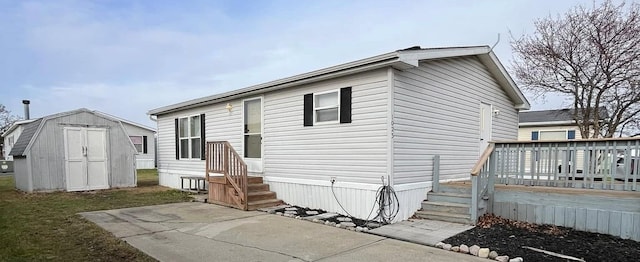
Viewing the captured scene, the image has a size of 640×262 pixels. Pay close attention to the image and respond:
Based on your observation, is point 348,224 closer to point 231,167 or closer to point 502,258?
point 502,258

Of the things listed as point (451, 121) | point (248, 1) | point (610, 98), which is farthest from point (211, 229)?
point (610, 98)

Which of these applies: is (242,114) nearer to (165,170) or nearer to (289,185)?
(289,185)

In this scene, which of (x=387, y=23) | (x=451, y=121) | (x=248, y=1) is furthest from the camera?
(x=387, y=23)

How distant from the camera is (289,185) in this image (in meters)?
7.94

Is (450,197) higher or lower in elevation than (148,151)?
higher

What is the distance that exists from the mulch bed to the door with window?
17.4 feet

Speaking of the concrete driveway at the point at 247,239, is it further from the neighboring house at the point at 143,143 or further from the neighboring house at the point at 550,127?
the neighboring house at the point at 143,143

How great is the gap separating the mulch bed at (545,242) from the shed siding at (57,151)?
435 inches

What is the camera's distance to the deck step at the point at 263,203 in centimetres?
754

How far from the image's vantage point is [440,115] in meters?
7.29

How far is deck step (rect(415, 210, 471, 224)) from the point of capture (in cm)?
587

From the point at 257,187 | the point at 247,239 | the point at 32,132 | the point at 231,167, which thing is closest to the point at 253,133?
the point at 231,167

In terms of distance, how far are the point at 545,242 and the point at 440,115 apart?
3203mm

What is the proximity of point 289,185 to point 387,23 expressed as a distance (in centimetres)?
684
